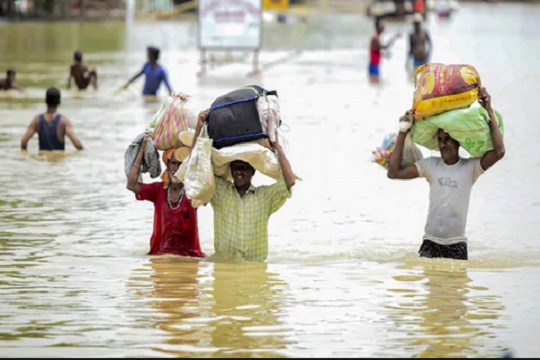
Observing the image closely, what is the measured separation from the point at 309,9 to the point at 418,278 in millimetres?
76781

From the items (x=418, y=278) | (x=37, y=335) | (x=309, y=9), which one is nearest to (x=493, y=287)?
(x=418, y=278)

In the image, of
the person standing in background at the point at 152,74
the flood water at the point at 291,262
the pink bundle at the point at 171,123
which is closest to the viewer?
the flood water at the point at 291,262

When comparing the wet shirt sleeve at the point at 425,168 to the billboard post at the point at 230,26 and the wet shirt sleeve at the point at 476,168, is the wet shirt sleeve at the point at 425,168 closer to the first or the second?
the wet shirt sleeve at the point at 476,168

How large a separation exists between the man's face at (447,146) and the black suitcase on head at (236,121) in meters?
1.18

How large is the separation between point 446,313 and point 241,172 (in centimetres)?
160

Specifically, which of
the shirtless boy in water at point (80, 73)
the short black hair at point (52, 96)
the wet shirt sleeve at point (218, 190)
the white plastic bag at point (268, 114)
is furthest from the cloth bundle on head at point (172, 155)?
the shirtless boy in water at point (80, 73)

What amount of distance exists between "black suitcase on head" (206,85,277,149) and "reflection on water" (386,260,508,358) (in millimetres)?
1321

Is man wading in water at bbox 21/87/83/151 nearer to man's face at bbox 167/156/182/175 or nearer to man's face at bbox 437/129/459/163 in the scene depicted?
man's face at bbox 167/156/182/175

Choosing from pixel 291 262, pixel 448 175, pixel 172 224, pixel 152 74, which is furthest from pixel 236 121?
pixel 152 74

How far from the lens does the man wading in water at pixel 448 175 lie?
8758 mm

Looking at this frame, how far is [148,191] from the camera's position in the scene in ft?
28.9

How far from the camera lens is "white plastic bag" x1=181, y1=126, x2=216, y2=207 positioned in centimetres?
830

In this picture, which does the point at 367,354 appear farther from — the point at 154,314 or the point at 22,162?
the point at 22,162

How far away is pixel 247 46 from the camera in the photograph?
33.0 metres
